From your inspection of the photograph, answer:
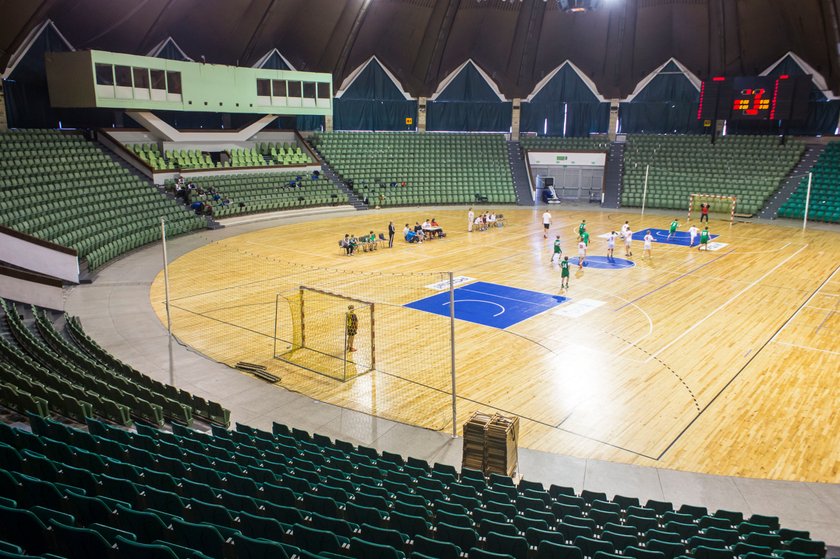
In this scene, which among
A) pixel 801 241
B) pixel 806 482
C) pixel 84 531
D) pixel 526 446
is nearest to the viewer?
pixel 84 531

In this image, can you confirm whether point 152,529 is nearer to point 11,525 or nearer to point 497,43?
point 11,525

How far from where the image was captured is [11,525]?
5305 mm

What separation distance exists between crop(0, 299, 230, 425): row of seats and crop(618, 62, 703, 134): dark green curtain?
43.9m

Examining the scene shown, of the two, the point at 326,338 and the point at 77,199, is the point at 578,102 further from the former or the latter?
the point at 326,338

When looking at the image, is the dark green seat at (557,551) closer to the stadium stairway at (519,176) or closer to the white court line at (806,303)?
the white court line at (806,303)

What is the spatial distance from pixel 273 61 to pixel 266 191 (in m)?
11.1

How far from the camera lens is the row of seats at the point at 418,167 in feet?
145

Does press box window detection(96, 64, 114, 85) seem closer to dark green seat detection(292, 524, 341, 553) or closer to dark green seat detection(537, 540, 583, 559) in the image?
dark green seat detection(292, 524, 341, 553)

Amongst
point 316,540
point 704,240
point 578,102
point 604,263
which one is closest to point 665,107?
point 578,102

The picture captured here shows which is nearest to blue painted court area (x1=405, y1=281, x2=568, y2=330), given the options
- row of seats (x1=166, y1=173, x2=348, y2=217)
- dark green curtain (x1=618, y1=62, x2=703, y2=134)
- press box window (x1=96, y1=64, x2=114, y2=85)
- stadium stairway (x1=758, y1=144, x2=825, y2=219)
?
row of seats (x1=166, y1=173, x2=348, y2=217)

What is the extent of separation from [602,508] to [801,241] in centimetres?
2966

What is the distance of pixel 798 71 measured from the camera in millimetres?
43281

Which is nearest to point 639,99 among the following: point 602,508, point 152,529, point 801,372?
point 801,372

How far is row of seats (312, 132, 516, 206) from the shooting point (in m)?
44.3
